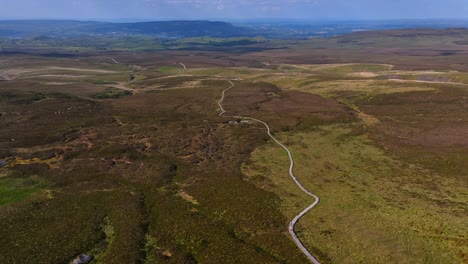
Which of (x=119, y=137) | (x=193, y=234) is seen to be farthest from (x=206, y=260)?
(x=119, y=137)

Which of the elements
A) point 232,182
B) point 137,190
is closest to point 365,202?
point 232,182

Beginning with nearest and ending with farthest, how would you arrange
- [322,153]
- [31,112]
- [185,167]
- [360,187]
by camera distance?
1. [360,187]
2. [185,167]
3. [322,153]
4. [31,112]

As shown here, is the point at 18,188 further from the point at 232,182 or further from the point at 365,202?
the point at 365,202

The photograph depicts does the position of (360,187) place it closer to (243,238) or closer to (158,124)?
(243,238)

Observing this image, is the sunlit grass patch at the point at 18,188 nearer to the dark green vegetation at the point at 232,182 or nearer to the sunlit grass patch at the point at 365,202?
the dark green vegetation at the point at 232,182

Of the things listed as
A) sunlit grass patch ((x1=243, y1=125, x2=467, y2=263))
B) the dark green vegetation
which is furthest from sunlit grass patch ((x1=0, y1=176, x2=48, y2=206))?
sunlit grass patch ((x1=243, y1=125, x2=467, y2=263))

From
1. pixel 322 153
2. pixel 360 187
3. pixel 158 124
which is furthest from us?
pixel 158 124

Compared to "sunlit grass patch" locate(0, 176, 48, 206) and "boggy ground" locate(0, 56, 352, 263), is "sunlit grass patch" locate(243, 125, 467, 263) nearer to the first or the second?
"boggy ground" locate(0, 56, 352, 263)

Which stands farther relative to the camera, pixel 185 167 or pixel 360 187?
pixel 185 167

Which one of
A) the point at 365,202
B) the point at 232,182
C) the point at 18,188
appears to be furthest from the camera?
the point at 232,182
